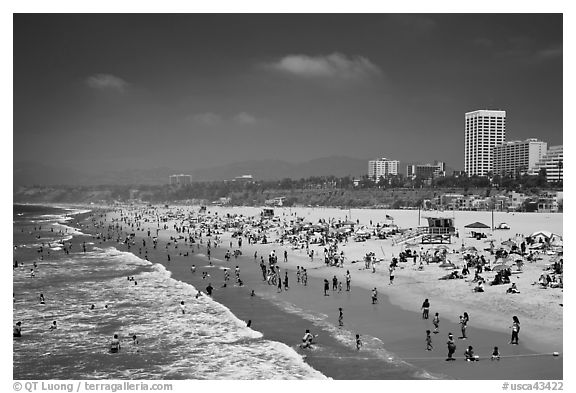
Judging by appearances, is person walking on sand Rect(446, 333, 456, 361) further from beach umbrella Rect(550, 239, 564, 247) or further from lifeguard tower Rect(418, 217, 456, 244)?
lifeguard tower Rect(418, 217, 456, 244)

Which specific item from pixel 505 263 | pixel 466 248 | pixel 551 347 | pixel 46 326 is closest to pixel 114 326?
pixel 46 326

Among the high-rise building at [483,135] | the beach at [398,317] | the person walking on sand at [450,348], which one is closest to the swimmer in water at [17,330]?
the beach at [398,317]

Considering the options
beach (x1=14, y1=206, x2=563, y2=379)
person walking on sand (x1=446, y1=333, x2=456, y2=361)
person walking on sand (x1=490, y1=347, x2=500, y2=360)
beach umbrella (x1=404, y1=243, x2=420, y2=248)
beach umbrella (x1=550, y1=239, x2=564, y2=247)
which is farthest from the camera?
beach umbrella (x1=404, y1=243, x2=420, y2=248)

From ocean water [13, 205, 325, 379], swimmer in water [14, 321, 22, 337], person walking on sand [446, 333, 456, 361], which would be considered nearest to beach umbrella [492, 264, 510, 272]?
person walking on sand [446, 333, 456, 361]

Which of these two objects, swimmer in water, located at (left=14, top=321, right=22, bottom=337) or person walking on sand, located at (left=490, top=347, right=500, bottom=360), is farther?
swimmer in water, located at (left=14, top=321, right=22, bottom=337)
